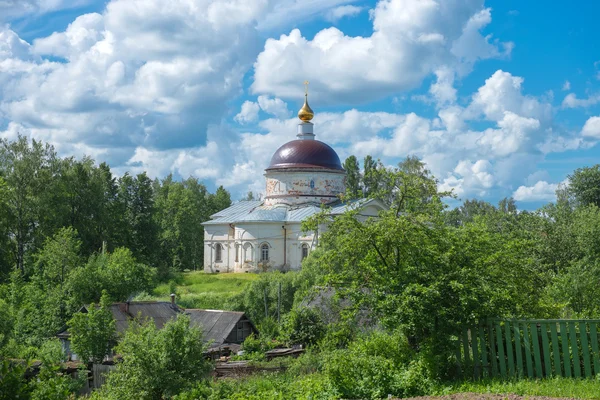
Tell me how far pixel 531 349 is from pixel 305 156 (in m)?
35.2

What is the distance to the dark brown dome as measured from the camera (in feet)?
147

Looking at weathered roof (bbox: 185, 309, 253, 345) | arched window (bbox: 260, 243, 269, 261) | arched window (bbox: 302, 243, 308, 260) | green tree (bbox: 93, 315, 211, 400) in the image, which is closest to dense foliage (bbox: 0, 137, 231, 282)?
arched window (bbox: 260, 243, 269, 261)

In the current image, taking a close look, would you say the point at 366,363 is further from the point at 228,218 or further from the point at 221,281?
the point at 228,218

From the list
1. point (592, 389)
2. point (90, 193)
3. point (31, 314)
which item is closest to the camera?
point (592, 389)

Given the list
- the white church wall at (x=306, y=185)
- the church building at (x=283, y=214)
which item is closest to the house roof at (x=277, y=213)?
the church building at (x=283, y=214)

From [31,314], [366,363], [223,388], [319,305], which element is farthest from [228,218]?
[366,363]

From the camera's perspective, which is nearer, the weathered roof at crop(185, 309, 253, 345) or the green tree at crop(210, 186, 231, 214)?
the weathered roof at crop(185, 309, 253, 345)

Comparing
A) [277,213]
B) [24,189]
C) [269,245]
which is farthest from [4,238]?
[277,213]

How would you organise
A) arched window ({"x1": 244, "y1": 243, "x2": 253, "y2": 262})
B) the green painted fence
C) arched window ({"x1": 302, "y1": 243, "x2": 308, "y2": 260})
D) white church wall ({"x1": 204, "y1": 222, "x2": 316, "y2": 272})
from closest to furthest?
the green painted fence, arched window ({"x1": 302, "y1": 243, "x2": 308, "y2": 260}), white church wall ({"x1": 204, "y1": 222, "x2": 316, "y2": 272}), arched window ({"x1": 244, "y1": 243, "x2": 253, "y2": 262})

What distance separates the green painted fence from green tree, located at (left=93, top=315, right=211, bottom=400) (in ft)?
20.2

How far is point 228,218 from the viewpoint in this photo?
46.5m

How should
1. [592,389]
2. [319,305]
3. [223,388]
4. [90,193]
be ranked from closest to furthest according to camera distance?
[592,389], [223,388], [319,305], [90,193]

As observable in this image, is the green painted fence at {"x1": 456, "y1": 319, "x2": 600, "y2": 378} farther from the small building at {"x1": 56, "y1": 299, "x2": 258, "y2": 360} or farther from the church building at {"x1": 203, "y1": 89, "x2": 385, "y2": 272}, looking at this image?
the church building at {"x1": 203, "y1": 89, "x2": 385, "y2": 272}

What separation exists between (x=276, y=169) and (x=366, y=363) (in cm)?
3487
